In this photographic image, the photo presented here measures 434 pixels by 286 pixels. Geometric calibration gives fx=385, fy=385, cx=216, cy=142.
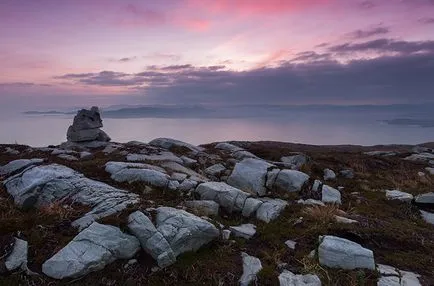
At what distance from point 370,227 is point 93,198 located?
9.78 meters

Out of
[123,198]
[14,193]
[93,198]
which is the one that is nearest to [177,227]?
[123,198]

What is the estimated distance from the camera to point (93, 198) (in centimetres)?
1341

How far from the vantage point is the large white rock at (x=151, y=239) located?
10.4 m

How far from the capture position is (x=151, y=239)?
10.8 meters

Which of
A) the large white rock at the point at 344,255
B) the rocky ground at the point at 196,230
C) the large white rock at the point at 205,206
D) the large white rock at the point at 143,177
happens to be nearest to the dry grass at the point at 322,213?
the rocky ground at the point at 196,230

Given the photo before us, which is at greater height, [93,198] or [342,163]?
[93,198]

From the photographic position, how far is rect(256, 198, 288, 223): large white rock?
14.1m

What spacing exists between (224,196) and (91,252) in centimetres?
602

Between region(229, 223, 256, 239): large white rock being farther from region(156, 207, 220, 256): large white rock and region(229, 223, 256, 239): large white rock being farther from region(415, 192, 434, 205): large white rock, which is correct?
region(415, 192, 434, 205): large white rock

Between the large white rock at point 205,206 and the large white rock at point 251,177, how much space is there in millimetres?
3171

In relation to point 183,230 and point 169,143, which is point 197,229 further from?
point 169,143

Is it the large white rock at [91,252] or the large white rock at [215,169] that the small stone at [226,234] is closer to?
the large white rock at [91,252]

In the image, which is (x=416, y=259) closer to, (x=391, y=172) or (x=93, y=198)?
(x=93, y=198)

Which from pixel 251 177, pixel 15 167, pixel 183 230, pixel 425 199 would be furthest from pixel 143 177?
pixel 425 199
